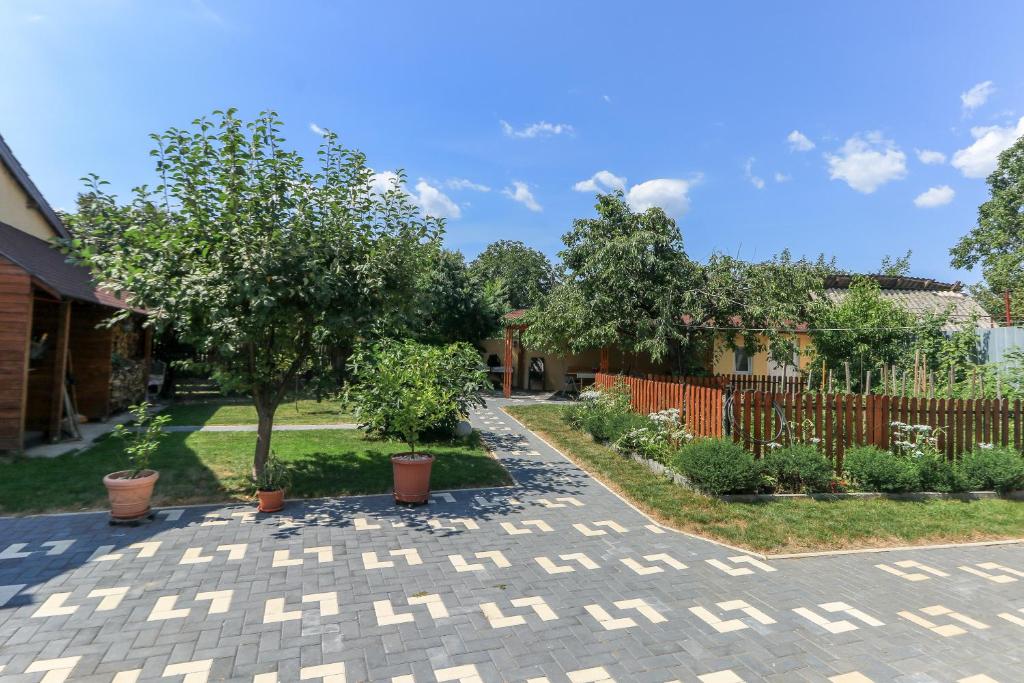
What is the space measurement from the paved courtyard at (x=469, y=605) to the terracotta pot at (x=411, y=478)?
1.65 ft

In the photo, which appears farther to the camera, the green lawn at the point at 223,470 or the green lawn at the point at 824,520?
the green lawn at the point at 223,470

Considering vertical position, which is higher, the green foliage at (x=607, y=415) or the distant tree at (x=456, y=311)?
the distant tree at (x=456, y=311)

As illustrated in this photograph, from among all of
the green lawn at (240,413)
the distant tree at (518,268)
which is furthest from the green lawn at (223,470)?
the distant tree at (518,268)

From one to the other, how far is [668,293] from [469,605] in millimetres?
11975

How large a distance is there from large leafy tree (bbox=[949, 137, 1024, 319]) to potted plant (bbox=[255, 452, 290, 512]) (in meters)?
32.4

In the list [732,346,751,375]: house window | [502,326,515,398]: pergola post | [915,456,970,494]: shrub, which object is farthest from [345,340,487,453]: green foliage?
[732,346,751,375]: house window

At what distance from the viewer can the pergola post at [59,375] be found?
9375 millimetres

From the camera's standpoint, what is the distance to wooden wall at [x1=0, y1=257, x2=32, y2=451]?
814 centimetres

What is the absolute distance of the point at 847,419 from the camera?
24.7 feet

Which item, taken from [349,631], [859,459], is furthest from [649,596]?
[859,459]

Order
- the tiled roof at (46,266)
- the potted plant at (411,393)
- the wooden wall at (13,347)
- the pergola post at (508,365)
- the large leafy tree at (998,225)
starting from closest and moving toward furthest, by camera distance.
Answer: the potted plant at (411,393) < the wooden wall at (13,347) < the tiled roof at (46,266) < the pergola post at (508,365) < the large leafy tree at (998,225)

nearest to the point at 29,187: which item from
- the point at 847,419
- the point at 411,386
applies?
the point at 411,386

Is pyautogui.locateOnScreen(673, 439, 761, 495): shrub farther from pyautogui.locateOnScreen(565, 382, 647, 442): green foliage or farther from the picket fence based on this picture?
pyautogui.locateOnScreen(565, 382, 647, 442): green foliage

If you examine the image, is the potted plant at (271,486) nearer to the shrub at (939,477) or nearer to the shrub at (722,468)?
the shrub at (722,468)
